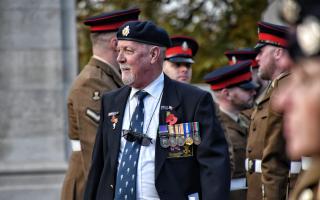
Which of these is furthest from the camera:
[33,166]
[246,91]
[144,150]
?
[33,166]

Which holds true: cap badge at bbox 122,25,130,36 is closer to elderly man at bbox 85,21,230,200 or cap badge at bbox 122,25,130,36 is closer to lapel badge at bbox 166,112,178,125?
elderly man at bbox 85,21,230,200

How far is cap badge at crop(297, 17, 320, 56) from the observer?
3111 millimetres

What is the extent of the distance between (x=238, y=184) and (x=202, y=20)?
1057 cm

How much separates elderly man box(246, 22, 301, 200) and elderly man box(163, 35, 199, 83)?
1.23 metres

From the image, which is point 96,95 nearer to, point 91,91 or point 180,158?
point 91,91

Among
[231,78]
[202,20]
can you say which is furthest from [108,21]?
[202,20]

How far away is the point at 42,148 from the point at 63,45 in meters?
1.04

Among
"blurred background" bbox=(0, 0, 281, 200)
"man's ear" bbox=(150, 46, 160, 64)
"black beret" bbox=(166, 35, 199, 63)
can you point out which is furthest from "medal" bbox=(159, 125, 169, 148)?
"blurred background" bbox=(0, 0, 281, 200)

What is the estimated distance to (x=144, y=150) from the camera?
6125mm

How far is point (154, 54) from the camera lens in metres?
6.48

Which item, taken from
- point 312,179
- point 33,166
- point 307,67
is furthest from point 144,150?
point 33,166

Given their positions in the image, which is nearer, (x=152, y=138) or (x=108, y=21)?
(x=152, y=138)

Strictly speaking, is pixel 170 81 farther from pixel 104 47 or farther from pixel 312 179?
pixel 312 179

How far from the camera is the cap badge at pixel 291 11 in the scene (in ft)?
10.6
